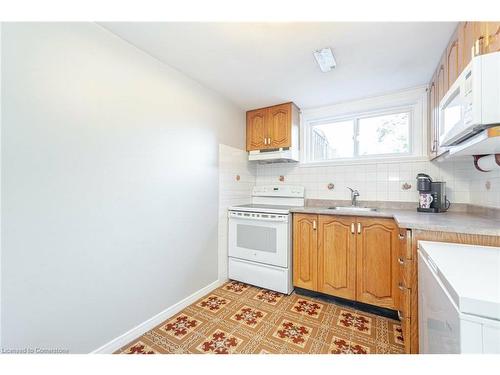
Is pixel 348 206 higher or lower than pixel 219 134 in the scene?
lower

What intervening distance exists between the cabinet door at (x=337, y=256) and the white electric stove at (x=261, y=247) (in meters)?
0.34

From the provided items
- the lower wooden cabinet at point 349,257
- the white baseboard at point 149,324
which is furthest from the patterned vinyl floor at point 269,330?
the lower wooden cabinet at point 349,257

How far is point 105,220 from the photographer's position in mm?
1422

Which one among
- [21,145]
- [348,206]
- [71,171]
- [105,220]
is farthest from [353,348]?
[21,145]

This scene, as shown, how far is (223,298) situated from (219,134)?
5.95 feet

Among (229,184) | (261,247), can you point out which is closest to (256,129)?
(229,184)

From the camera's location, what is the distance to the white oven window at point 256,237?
2.29 m

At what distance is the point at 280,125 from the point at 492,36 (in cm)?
190

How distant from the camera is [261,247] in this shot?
2.36 metres

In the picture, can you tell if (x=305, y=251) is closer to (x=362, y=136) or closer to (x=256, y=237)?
(x=256, y=237)

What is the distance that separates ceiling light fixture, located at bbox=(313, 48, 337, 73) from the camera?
5.35 ft

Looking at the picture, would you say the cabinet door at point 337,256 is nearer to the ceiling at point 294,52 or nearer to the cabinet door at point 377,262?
the cabinet door at point 377,262
